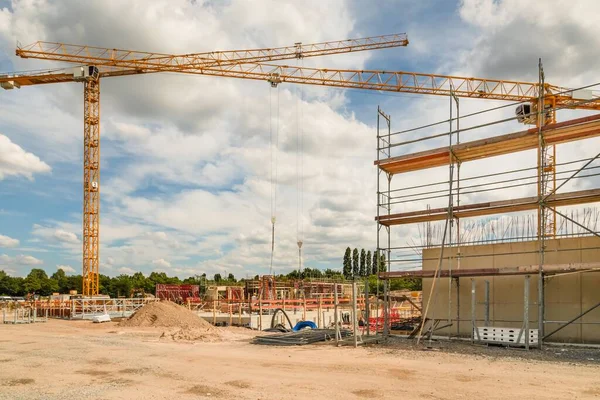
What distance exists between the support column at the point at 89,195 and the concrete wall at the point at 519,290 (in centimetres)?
4040

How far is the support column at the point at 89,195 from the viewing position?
52.4 metres

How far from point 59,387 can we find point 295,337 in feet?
32.7

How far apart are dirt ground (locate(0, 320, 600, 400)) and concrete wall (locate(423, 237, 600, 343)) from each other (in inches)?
65.0

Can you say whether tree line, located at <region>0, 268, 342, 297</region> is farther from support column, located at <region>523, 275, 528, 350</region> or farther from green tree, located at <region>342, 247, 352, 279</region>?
support column, located at <region>523, 275, 528, 350</region>

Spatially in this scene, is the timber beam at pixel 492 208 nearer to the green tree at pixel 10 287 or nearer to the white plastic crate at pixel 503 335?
the white plastic crate at pixel 503 335

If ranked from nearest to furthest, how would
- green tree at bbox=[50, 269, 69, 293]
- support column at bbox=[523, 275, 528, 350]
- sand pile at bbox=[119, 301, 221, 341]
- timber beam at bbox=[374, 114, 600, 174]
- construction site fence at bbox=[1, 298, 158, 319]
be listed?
1. support column at bbox=[523, 275, 528, 350]
2. timber beam at bbox=[374, 114, 600, 174]
3. sand pile at bbox=[119, 301, 221, 341]
4. construction site fence at bbox=[1, 298, 158, 319]
5. green tree at bbox=[50, 269, 69, 293]

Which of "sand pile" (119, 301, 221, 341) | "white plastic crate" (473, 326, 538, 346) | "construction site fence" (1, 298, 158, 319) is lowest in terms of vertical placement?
"construction site fence" (1, 298, 158, 319)

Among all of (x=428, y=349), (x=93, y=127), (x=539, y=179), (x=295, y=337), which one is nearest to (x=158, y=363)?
(x=295, y=337)

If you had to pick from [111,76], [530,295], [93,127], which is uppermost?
[111,76]

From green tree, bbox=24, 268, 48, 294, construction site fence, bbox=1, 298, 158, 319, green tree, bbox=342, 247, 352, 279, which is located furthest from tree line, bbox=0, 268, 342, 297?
construction site fence, bbox=1, 298, 158, 319

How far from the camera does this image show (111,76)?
56500 mm

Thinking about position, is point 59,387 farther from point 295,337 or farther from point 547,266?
point 547,266

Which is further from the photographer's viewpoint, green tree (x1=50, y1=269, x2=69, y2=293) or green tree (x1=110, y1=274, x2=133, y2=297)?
green tree (x1=50, y1=269, x2=69, y2=293)

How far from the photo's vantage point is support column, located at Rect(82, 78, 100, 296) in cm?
5244
